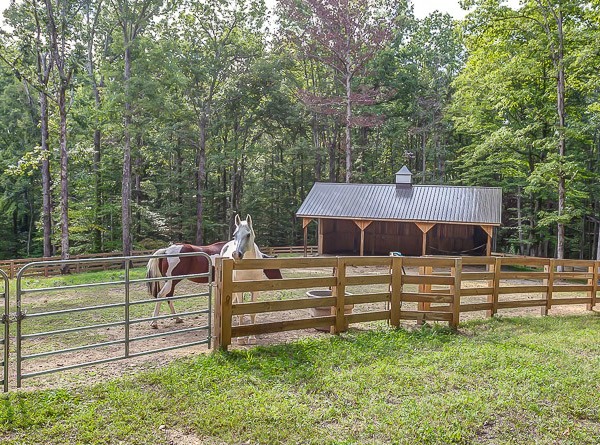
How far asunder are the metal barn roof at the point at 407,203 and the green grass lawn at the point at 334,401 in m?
14.1

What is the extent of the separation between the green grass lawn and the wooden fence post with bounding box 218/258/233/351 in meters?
0.21

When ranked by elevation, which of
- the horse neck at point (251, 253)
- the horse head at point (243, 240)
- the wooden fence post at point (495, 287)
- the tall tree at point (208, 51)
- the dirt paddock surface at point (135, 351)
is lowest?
the dirt paddock surface at point (135, 351)

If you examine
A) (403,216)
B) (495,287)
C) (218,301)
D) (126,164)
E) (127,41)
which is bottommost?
(495,287)

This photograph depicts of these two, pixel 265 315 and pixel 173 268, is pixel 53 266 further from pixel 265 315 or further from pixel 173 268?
pixel 265 315

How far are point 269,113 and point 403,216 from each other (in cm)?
1440

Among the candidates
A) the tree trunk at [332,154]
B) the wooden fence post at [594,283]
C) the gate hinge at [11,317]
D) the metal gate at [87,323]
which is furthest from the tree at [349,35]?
the gate hinge at [11,317]

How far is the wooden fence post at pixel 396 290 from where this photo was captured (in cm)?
663

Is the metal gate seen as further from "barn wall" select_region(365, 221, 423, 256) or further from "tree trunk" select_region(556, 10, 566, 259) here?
"tree trunk" select_region(556, 10, 566, 259)

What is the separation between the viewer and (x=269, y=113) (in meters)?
29.5

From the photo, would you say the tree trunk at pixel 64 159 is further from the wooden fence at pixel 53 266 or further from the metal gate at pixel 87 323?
the metal gate at pixel 87 323

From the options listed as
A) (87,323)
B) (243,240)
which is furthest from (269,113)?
(243,240)

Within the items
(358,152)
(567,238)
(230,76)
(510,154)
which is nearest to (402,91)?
(358,152)

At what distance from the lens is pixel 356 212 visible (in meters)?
20.4

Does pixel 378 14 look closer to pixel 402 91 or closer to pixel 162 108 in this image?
pixel 402 91
